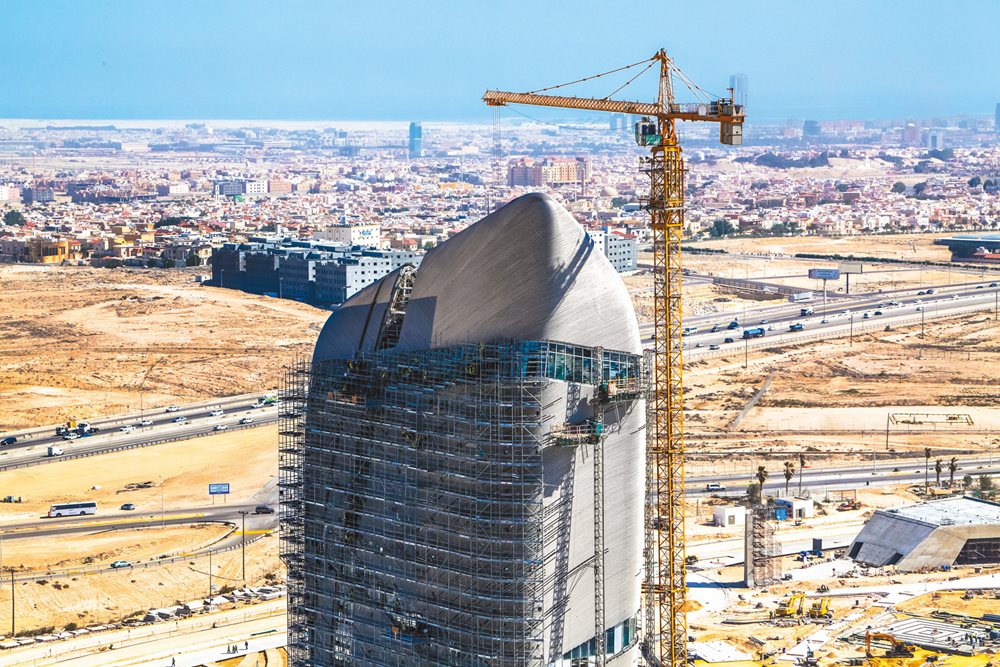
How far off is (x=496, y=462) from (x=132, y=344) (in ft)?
374

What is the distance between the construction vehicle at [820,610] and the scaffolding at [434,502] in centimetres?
2544

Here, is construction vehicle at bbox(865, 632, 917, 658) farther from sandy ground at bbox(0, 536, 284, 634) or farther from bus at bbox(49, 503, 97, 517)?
bus at bbox(49, 503, 97, 517)

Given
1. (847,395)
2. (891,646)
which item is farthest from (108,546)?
(847,395)

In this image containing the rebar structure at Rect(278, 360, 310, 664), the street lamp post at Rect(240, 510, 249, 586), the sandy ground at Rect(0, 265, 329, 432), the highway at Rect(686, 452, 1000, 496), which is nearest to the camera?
the rebar structure at Rect(278, 360, 310, 664)

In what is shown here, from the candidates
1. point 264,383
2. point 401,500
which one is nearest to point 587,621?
point 401,500

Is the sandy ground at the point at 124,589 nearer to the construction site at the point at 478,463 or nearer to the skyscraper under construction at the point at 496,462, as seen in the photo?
the construction site at the point at 478,463

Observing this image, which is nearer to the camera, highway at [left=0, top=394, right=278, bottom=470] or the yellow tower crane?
the yellow tower crane

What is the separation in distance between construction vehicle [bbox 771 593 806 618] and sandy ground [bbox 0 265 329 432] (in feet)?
220

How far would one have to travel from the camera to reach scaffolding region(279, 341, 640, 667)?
147 feet

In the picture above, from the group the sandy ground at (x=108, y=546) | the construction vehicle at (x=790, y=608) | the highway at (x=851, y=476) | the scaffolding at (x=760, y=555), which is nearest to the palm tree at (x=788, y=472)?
the highway at (x=851, y=476)

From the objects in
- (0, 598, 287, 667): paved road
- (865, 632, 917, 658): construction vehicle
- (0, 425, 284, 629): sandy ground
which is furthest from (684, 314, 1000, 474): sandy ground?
(0, 598, 287, 667): paved road

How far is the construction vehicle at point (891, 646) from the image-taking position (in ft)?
210

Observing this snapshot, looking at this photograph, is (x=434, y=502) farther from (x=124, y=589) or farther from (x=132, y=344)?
(x=132, y=344)

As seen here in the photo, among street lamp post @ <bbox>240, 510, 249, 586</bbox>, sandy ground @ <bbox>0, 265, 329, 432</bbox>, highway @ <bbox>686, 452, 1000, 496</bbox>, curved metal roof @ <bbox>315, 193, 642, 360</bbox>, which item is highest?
curved metal roof @ <bbox>315, 193, 642, 360</bbox>
